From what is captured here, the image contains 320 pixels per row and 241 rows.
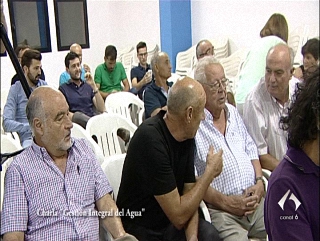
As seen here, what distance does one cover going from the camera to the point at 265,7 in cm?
280

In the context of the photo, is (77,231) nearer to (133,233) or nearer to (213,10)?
(133,233)

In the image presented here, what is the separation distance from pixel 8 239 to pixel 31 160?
0.94 feet

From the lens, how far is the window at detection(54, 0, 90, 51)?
1727 mm

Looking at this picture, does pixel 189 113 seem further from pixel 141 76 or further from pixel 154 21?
pixel 141 76

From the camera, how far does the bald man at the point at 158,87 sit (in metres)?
2.80

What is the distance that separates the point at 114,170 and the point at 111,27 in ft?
2.39

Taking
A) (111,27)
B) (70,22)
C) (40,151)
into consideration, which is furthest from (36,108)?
(111,27)

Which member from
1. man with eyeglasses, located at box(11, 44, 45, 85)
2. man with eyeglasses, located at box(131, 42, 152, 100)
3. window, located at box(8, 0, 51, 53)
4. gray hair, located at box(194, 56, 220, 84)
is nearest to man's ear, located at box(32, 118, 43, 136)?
man with eyeglasses, located at box(11, 44, 45, 85)

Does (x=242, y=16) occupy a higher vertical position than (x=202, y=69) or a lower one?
higher

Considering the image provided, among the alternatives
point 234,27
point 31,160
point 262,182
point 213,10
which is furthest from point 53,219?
point 234,27

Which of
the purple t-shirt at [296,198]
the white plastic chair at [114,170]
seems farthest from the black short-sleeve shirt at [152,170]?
the purple t-shirt at [296,198]

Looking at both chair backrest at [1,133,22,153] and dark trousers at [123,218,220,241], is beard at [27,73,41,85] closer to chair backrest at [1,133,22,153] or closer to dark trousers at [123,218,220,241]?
chair backrest at [1,133,22,153]

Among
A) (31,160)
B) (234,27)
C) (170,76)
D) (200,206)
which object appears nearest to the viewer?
(31,160)

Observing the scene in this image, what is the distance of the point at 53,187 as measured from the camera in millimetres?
1535
